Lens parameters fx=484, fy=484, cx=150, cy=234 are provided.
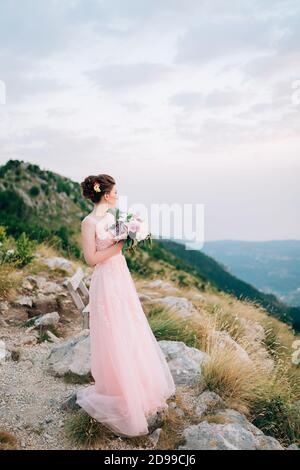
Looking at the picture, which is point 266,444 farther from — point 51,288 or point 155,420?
point 51,288

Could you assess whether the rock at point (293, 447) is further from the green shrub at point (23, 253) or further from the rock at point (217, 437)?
the green shrub at point (23, 253)

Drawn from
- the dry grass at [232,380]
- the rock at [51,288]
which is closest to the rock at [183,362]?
the dry grass at [232,380]

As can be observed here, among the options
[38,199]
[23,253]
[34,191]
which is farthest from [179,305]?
[34,191]

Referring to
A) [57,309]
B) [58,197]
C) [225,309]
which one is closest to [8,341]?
[57,309]

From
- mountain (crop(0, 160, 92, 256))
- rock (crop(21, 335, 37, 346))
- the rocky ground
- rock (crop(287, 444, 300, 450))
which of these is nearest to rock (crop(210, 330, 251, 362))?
the rocky ground

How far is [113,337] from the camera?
4.95 metres

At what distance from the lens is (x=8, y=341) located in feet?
25.9

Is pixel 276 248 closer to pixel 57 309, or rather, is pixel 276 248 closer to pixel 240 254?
pixel 240 254

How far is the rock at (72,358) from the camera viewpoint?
21.3 feet

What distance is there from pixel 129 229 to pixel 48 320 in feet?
14.4

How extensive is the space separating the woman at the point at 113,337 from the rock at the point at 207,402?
0.58 metres

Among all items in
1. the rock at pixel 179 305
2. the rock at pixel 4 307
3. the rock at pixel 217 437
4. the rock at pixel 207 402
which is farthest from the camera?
the rock at pixel 179 305

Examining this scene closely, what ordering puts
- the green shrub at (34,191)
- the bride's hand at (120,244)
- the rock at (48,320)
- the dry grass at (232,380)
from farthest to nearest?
the green shrub at (34,191) < the rock at (48,320) < the dry grass at (232,380) < the bride's hand at (120,244)

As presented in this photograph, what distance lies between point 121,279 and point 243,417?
209 centimetres
